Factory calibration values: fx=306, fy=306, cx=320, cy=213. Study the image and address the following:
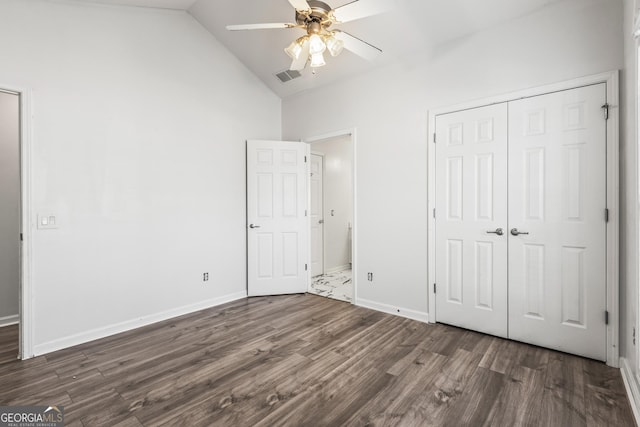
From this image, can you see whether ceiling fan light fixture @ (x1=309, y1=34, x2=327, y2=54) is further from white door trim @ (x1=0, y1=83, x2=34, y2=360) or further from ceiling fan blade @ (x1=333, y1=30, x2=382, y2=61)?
white door trim @ (x1=0, y1=83, x2=34, y2=360)

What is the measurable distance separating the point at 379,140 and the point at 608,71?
6.43 ft

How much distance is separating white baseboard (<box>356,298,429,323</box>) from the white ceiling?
2.76 meters

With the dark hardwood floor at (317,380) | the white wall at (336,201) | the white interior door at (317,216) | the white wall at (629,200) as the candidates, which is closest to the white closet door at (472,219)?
the dark hardwood floor at (317,380)

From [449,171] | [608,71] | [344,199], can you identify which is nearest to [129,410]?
[449,171]

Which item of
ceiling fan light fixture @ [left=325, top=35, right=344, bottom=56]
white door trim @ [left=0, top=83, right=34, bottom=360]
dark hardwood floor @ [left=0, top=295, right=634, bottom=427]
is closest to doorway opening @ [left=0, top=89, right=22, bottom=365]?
white door trim @ [left=0, top=83, right=34, bottom=360]

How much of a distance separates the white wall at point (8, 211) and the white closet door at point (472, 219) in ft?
15.0

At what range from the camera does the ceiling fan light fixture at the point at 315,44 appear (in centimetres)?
235

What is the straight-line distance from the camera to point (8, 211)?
→ 3.40 m

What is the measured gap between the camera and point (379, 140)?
3582 mm

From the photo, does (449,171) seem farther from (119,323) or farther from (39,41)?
(39,41)

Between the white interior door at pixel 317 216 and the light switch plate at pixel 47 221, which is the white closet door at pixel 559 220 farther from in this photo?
the light switch plate at pixel 47 221

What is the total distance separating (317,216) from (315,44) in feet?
11.2

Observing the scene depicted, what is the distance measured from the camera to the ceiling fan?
216cm

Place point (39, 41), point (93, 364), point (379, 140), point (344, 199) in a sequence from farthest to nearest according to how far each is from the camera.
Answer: point (344, 199)
point (379, 140)
point (39, 41)
point (93, 364)
